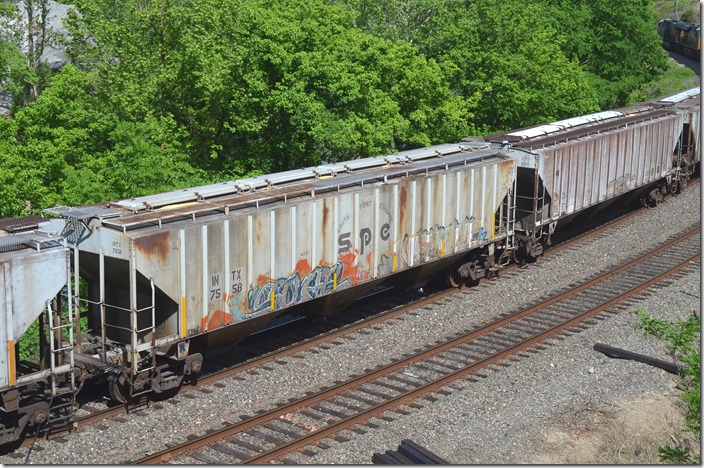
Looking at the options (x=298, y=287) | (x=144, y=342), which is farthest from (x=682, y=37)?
(x=144, y=342)

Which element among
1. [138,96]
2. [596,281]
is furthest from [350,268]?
[138,96]

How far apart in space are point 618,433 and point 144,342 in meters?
9.33

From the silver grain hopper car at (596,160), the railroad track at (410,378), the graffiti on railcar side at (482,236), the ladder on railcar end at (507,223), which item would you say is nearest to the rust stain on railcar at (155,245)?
the railroad track at (410,378)

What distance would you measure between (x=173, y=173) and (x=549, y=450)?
49.6 ft

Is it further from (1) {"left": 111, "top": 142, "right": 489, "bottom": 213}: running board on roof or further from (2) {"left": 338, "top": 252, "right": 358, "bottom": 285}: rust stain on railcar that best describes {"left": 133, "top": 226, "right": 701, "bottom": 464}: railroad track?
(1) {"left": 111, "top": 142, "right": 489, "bottom": 213}: running board on roof

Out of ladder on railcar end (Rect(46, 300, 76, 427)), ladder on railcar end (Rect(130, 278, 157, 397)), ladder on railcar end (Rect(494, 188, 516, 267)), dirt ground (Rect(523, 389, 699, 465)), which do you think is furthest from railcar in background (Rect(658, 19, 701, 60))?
ladder on railcar end (Rect(46, 300, 76, 427))

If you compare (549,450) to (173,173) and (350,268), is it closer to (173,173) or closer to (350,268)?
(350,268)

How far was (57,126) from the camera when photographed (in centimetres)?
2912

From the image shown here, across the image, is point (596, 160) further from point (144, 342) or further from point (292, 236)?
point (144, 342)

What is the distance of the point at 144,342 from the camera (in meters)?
17.4

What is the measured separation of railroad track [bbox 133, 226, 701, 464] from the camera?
15.8 m

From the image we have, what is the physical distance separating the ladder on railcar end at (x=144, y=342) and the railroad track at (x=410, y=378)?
2.08 m

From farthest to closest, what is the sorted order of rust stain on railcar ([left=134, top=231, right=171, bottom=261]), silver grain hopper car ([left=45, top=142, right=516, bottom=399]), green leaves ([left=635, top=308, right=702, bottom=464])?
silver grain hopper car ([left=45, top=142, right=516, bottom=399]) < rust stain on railcar ([left=134, top=231, right=171, bottom=261]) < green leaves ([left=635, top=308, right=702, bottom=464])

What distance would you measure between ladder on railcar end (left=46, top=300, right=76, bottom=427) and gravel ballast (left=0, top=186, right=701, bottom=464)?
0.56 m
